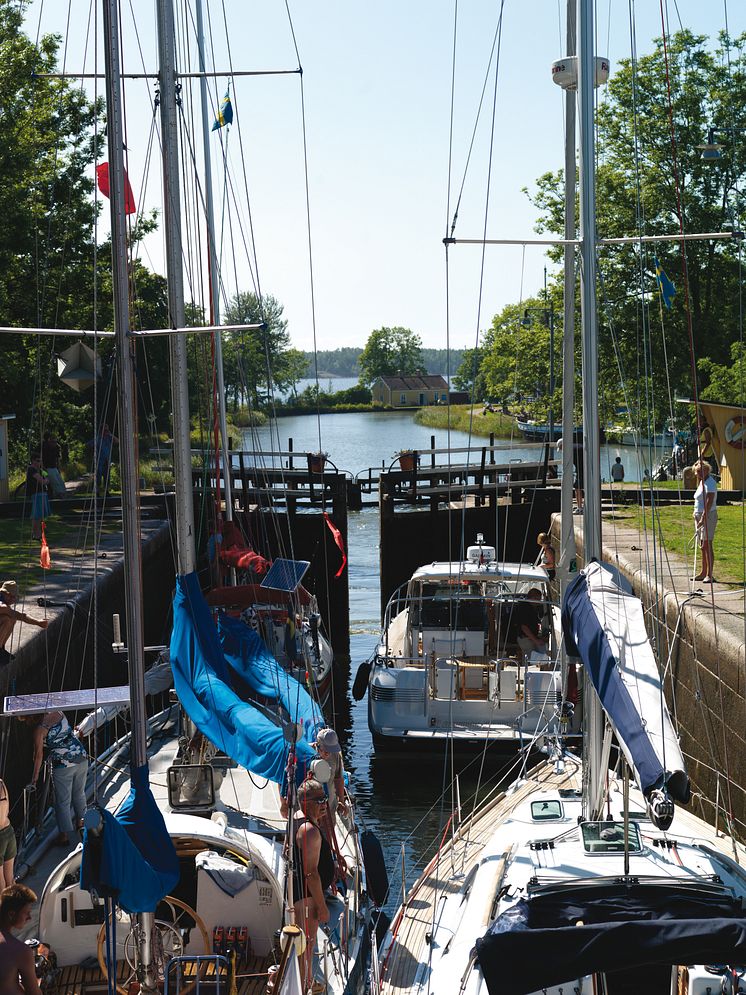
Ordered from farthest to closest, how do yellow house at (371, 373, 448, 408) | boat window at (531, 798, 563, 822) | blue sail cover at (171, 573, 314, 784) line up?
yellow house at (371, 373, 448, 408), blue sail cover at (171, 573, 314, 784), boat window at (531, 798, 563, 822)

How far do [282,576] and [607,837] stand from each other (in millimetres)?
8964

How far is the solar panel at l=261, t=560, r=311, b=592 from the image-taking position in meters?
14.8

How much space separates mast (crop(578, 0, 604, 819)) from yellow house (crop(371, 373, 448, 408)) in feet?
402

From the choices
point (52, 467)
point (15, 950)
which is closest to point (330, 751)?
point (15, 950)

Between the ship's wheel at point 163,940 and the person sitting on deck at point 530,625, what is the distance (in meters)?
7.77

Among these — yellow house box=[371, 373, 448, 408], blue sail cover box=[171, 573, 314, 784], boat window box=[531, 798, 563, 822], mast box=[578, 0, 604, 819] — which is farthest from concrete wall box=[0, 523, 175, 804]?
yellow house box=[371, 373, 448, 408]

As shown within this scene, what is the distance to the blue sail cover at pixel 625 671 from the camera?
5996mm

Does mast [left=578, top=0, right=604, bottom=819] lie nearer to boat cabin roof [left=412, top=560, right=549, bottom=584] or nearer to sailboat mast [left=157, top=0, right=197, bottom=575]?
sailboat mast [left=157, top=0, right=197, bottom=575]

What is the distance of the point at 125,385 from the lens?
20.3 feet

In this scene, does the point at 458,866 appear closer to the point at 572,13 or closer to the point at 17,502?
the point at 572,13

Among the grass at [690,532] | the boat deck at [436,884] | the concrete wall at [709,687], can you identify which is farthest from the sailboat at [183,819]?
the grass at [690,532]

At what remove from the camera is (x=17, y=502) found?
23266 mm

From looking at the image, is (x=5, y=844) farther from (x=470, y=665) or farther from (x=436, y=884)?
(x=470, y=665)

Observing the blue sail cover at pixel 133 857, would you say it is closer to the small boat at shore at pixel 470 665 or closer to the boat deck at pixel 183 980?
the boat deck at pixel 183 980
